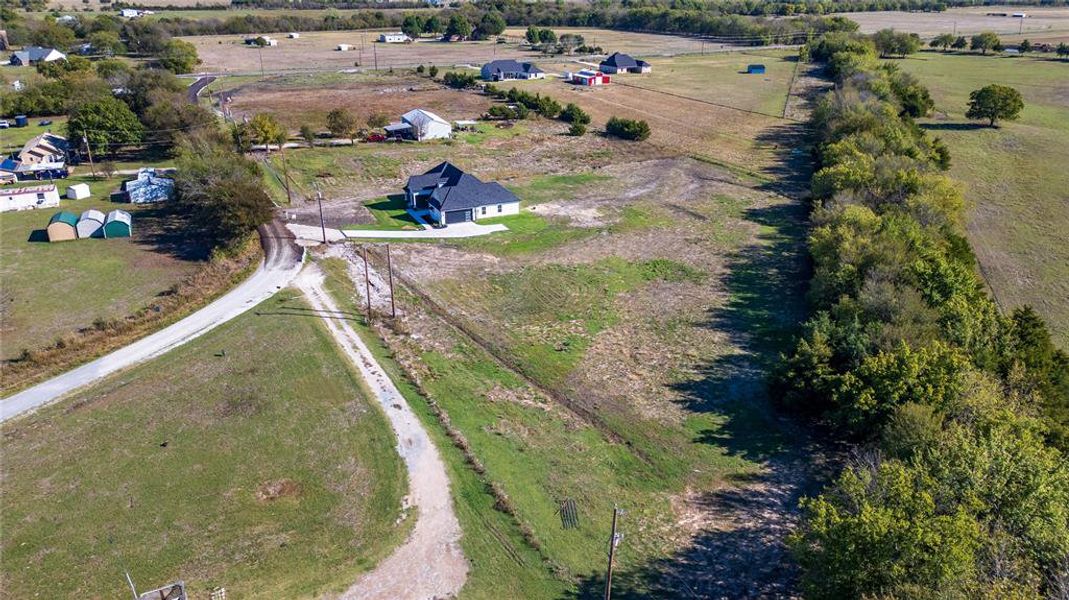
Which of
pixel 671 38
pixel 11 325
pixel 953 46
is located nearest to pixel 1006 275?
pixel 11 325

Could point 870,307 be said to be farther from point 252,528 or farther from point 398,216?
point 398,216

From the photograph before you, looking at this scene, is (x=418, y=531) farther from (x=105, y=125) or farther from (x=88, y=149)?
(x=105, y=125)

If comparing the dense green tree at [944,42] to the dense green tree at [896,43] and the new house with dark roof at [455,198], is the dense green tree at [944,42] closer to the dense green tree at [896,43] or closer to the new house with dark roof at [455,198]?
the dense green tree at [896,43]

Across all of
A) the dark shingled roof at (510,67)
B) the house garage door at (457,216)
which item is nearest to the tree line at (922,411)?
the house garage door at (457,216)

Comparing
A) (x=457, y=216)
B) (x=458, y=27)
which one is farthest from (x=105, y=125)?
(x=458, y=27)

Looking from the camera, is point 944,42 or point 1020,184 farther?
point 944,42

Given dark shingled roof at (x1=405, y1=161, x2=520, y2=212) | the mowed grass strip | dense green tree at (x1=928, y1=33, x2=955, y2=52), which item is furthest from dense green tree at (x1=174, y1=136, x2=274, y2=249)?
dense green tree at (x1=928, y1=33, x2=955, y2=52)

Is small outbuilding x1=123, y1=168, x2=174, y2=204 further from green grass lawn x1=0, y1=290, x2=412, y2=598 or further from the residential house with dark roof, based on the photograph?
the residential house with dark roof
